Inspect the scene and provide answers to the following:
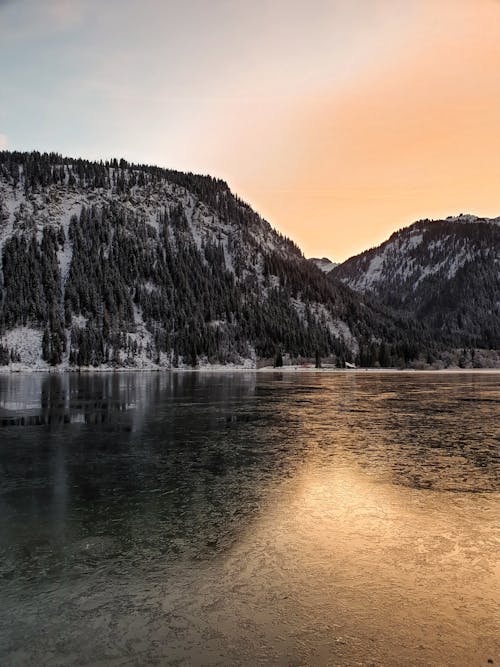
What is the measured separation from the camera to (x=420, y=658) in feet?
25.9

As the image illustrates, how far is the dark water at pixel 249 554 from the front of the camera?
8.34 meters

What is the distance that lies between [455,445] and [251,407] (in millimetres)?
22463

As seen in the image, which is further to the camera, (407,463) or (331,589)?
(407,463)

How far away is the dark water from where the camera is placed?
8344 mm

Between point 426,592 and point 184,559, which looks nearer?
point 426,592

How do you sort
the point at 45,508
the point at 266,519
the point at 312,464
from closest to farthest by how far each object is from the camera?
the point at 266,519
the point at 45,508
the point at 312,464

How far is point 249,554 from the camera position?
12.0 metres

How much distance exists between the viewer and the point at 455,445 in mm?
26891

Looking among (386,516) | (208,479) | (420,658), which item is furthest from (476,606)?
(208,479)

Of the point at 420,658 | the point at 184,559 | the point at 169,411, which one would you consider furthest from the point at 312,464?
the point at 169,411

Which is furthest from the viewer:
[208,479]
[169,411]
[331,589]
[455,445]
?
[169,411]

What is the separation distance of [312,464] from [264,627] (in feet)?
44.4

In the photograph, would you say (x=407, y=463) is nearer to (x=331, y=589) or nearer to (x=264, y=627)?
(x=331, y=589)

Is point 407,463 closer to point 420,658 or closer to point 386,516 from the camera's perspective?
point 386,516
